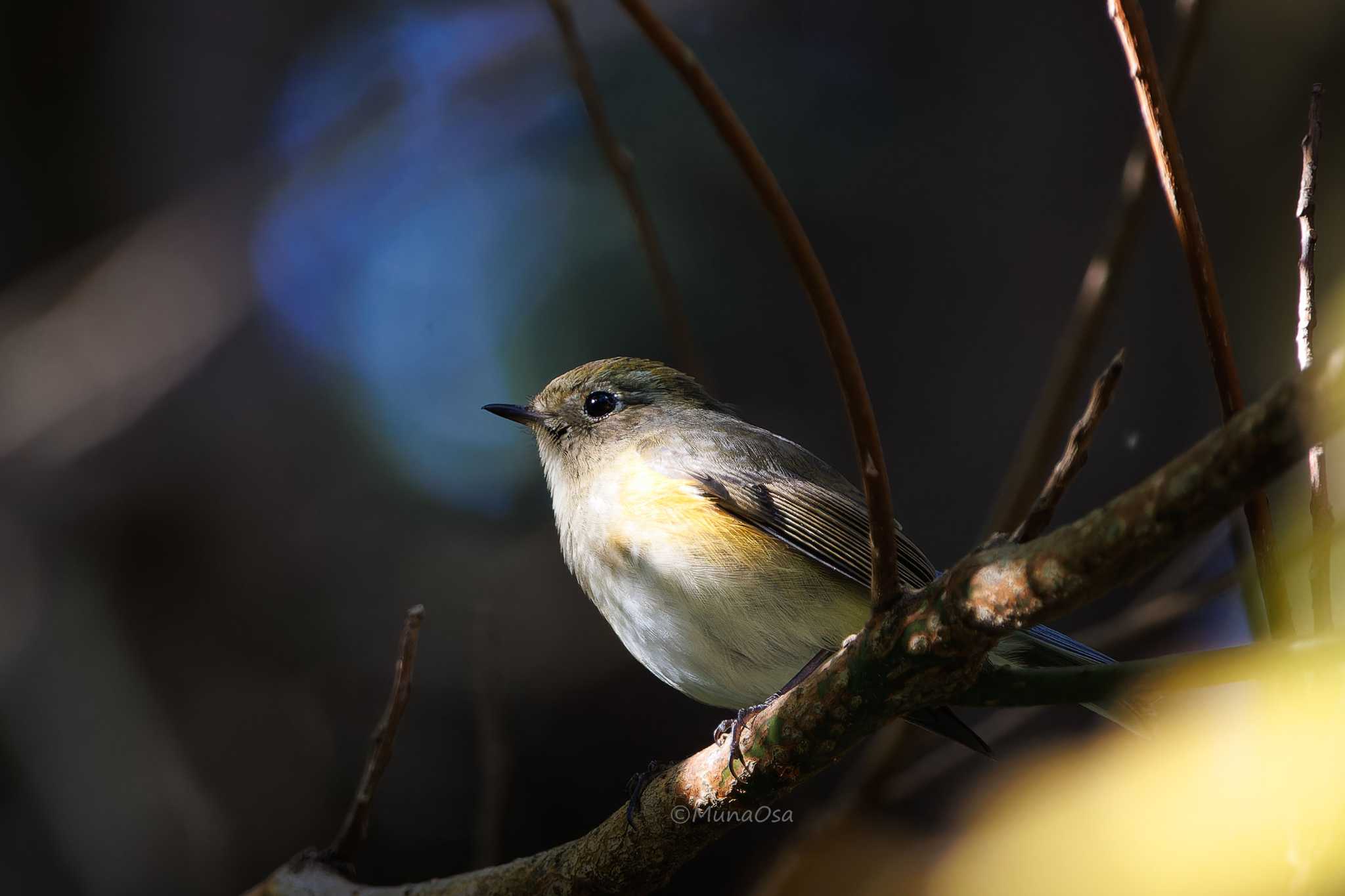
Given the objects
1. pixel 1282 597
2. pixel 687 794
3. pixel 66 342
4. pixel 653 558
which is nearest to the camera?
pixel 1282 597

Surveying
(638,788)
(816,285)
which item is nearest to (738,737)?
(638,788)


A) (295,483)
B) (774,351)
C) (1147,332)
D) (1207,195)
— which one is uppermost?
(1207,195)

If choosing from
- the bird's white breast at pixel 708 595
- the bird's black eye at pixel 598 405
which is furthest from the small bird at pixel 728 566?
the bird's black eye at pixel 598 405

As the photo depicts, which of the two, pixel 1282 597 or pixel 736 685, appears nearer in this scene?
pixel 1282 597

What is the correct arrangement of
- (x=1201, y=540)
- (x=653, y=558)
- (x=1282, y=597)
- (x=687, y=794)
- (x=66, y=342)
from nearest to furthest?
1. (x=1282, y=597)
2. (x=687, y=794)
3. (x=653, y=558)
4. (x=1201, y=540)
5. (x=66, y=342)

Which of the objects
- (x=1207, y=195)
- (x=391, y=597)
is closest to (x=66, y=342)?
(x=391, y=597)

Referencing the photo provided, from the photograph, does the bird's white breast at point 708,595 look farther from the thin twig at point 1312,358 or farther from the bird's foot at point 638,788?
the thin twig at point 1312,358

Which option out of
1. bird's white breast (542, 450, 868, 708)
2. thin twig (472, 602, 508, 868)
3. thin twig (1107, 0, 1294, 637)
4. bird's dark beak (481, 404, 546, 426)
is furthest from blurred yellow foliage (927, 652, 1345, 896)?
bird's dark beak (481, 404, 546, 426)

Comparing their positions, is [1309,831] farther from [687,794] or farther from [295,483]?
[295,483]
